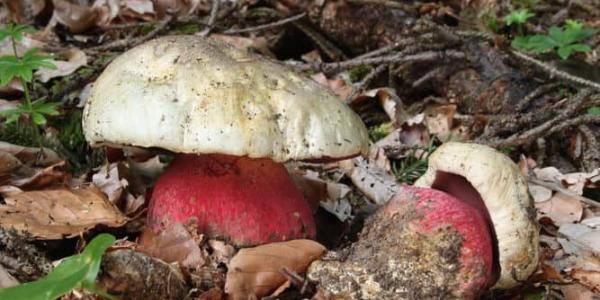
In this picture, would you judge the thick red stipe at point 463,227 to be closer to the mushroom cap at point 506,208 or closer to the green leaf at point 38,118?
the mushroom cap at point 506,208

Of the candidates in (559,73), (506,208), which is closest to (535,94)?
(559,73)

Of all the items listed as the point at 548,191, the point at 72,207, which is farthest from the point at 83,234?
the point at 548,191

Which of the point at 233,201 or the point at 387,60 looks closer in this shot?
the point at 233,201

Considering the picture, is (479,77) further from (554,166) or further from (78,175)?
(78,175)

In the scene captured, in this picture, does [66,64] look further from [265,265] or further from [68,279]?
[68,279]

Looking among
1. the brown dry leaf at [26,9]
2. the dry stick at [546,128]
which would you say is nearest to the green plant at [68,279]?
the dry stick at [546,128]

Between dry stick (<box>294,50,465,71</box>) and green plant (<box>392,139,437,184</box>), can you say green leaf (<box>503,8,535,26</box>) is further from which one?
green plant (<box>392,139,437,184</box>)

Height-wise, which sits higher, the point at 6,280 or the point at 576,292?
the point at 6,280

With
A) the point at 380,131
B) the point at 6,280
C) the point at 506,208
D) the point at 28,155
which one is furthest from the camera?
the point at 380,131
